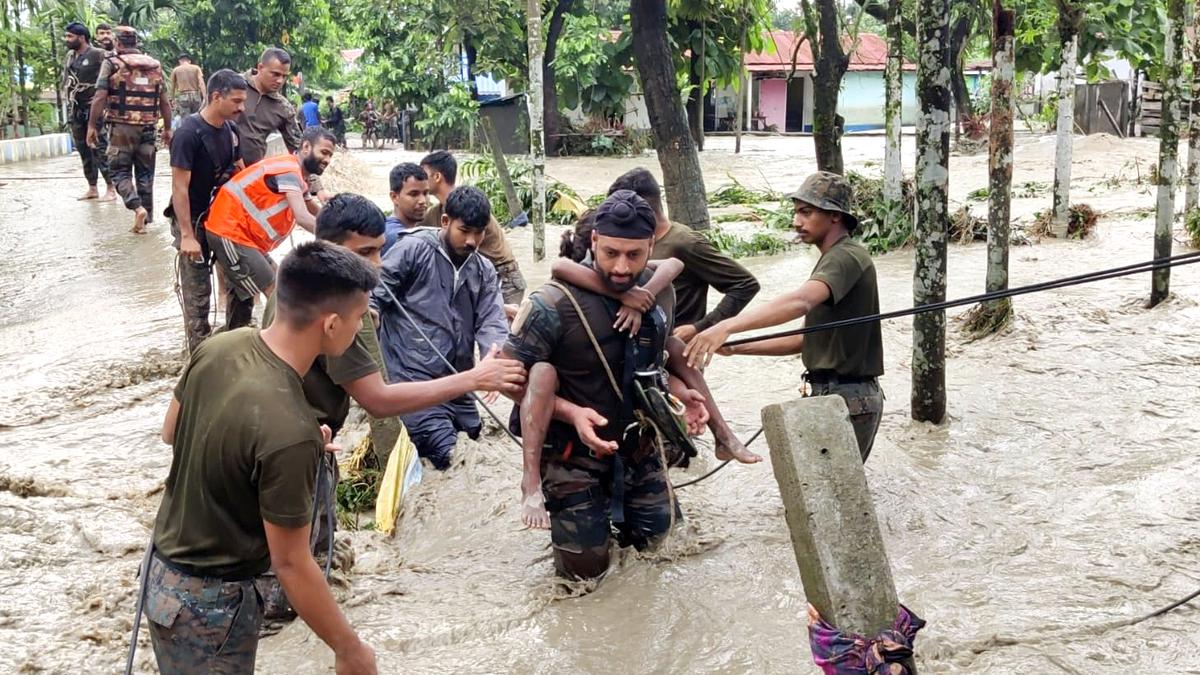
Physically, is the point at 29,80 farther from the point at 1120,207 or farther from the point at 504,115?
the point at 1120,207

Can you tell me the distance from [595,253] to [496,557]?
172 cm

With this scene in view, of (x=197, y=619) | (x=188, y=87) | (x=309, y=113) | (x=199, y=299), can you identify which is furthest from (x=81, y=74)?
(x=309, y=113)

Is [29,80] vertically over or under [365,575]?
over

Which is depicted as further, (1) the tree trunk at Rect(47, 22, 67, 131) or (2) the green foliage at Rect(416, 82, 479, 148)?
(1) the tree trunk at Rect(47, 22, 67, 131)

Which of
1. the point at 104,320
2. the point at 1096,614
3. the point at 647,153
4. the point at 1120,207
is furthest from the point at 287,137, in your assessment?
the point at 647,153

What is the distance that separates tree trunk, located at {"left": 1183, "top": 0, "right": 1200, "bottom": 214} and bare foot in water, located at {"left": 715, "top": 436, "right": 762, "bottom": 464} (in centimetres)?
690

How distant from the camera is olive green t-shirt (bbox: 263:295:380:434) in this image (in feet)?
11.2

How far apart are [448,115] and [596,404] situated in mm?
22454

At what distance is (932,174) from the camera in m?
6.49

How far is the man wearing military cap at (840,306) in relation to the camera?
484cm

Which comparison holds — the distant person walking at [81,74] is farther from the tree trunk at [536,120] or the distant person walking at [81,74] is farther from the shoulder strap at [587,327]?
the shoulder strap at [587,327]

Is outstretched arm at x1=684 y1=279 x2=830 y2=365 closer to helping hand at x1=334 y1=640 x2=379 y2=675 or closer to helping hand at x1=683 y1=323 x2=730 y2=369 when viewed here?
helping hand at x1=683 y1=323 x2=730 y2=369

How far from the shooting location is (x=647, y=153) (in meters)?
26.3

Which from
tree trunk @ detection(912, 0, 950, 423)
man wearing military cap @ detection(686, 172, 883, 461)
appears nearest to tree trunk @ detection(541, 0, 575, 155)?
tree trunk @ detection(912, 0, 950, 423)
